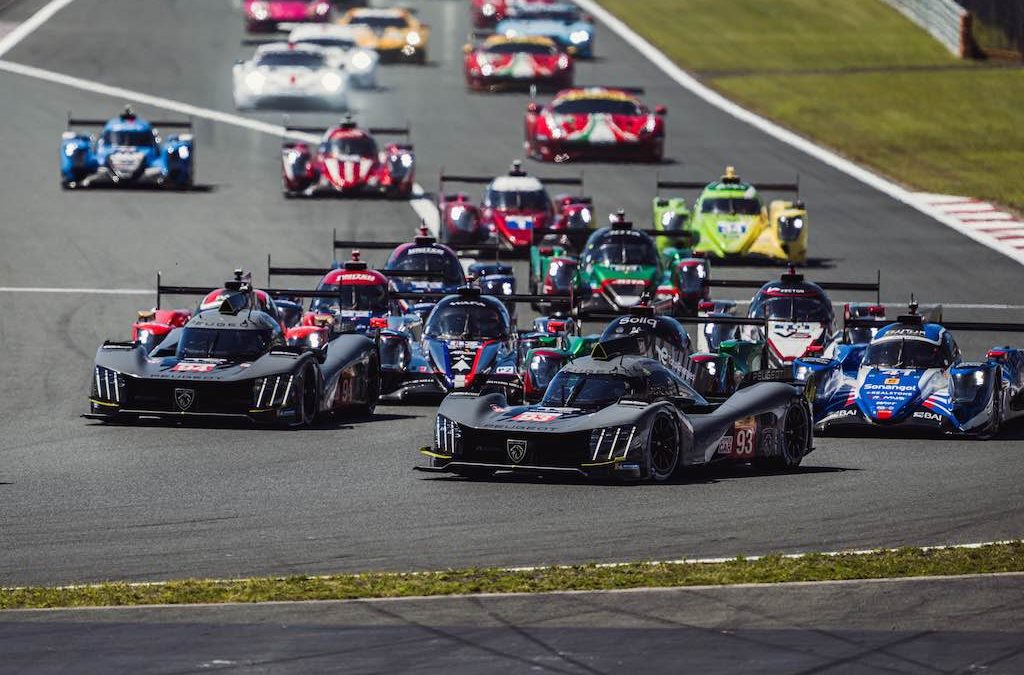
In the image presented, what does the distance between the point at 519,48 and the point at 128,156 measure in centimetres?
1725

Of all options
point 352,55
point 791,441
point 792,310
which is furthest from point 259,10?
point 791,441

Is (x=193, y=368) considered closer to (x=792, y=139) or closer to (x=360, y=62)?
(x=792, y=139)

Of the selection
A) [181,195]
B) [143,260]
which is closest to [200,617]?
[143,260]

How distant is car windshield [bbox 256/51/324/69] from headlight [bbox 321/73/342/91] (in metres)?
0.51

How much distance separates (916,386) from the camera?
2705 cm

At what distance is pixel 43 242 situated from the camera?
147 ft

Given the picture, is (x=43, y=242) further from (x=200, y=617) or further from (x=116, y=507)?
(x=200, y=617)

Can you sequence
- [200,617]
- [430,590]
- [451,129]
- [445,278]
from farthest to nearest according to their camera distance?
[451,129] < [445,278] < [430,590] < [200,617]

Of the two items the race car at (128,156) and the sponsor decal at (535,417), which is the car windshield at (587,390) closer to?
the sponsor decal at (535,417)

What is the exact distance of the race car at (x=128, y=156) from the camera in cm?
5038

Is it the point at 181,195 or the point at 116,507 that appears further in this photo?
the point at 181,195

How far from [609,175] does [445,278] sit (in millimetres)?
17722

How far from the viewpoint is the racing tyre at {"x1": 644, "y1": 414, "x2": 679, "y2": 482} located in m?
22.9

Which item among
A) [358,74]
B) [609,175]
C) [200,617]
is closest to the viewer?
[200,617]
